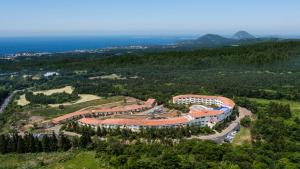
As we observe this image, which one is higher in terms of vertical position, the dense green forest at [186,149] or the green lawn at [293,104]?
the dense green forest at [186,149]

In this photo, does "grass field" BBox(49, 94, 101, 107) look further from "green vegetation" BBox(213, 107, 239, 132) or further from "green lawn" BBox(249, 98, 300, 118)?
"green lawn" BBox(249, 98, 300, 118)

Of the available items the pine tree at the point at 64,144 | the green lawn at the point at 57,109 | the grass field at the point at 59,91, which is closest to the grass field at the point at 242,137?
→ the pine tree at the point at 64,144

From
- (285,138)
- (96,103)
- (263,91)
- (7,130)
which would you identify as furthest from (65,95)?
(285,138)

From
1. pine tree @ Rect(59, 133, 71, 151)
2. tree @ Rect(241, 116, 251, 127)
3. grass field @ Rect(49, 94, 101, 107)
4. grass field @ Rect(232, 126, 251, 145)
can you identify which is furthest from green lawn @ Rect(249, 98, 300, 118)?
pine tree @ Rect(59, 133, 71, 151)

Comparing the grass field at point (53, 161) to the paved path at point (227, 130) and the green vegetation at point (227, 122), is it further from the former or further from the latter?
the green vegetation at point (227, 122)

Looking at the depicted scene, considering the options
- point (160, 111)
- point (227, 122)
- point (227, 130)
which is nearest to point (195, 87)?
point (160, 111)

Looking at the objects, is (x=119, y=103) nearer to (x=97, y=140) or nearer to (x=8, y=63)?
(x=97, y=140)

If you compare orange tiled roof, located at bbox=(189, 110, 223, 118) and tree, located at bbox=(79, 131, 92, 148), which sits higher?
orange tiled roof, located at bbox=(189, 110, 223, 118)

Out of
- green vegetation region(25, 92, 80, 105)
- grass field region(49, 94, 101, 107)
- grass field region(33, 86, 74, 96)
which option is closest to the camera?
grass field region(49, 94, 101, 107)

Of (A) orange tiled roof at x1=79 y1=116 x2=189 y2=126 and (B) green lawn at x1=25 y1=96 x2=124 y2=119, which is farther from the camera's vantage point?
(B) green lawn at x1=25 y1=96 x2=124 y2=119
